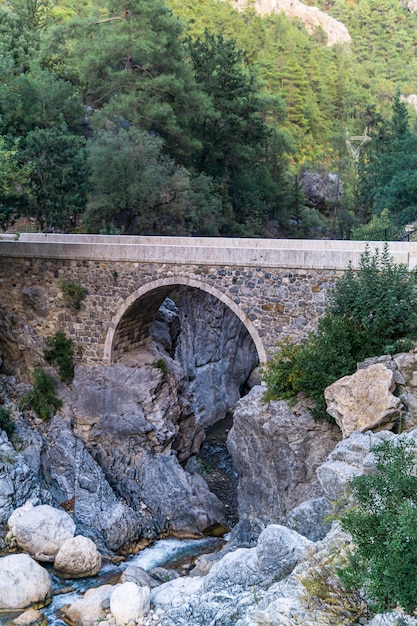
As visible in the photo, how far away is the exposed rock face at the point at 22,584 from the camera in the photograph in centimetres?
951

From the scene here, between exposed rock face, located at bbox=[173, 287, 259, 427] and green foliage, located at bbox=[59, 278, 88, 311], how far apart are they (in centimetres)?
546

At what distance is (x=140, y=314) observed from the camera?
1686cm

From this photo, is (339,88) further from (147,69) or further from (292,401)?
(292,401)

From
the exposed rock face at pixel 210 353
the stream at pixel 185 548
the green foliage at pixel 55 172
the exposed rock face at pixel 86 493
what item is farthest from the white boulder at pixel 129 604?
the green foliage at pixel 55 172

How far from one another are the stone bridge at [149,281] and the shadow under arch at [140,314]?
26 mm

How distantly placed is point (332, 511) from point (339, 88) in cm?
4740

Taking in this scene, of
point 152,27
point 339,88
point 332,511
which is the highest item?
point 339,88

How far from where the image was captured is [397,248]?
585 inches

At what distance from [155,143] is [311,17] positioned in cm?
5744

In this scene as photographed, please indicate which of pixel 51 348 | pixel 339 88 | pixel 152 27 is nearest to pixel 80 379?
pixel 51 348

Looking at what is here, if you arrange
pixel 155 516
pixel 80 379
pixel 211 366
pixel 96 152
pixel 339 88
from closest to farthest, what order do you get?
1. pixel 155 516
2. pixel 80 379
3. pixel 96 152
4. pixel 211 366
5. pixel 339 88

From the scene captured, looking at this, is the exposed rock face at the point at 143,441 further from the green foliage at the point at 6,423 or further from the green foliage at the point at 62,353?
the green foliage at the point at 6,423

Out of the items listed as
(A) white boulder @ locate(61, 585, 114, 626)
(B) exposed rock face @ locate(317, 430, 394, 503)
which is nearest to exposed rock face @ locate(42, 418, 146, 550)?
(A) white boulder @ locate(61, 585, 114, 626)

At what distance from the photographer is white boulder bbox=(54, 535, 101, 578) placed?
11086mm
